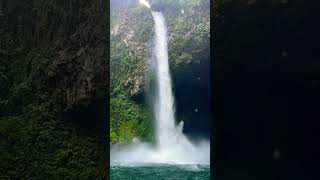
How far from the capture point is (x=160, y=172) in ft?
57.3

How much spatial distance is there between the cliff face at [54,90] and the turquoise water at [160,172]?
38.4 feet

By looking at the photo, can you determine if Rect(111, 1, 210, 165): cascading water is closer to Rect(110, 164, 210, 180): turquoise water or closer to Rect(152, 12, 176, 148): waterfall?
Rect(152, 12, 176, 148): waterfall

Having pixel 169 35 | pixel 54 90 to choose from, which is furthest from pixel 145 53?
pixel 54 90

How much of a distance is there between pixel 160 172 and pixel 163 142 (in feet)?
4.91

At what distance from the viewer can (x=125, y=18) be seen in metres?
19.3

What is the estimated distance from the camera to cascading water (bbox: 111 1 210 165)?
1784 cm

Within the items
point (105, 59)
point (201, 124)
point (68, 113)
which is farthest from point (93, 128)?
point (201, 124)

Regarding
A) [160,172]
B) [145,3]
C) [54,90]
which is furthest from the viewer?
[145,3]

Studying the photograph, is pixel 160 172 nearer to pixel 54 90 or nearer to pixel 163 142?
pixel 163 142

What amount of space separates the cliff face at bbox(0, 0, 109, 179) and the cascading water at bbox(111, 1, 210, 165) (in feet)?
41.9

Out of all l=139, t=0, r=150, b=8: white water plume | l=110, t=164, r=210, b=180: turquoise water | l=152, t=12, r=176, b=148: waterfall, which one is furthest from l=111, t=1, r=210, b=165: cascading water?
l=139, t=0, r=150, b=8: white water plume

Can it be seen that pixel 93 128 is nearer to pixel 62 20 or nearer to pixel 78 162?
pixel 78 162

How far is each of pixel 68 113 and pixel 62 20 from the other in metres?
0.98

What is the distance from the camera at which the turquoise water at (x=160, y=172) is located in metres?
16.7
